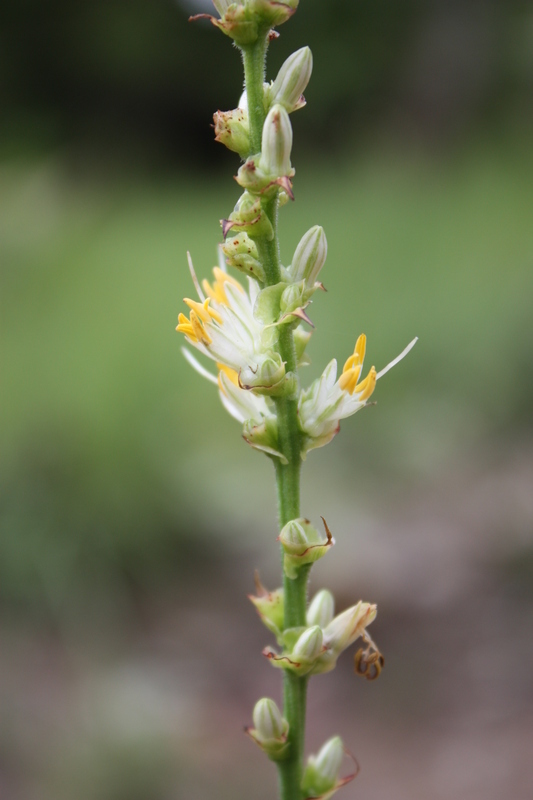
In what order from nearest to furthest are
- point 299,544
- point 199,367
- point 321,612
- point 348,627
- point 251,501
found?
point 299,544 < point 348,627 < point 321,612 < point 199,367 < point 251,501

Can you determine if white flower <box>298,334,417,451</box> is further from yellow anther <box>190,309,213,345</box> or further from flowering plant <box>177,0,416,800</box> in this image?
yellow anther <box>190,309,213,345</box>

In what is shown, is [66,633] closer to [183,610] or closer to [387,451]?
[183,610]

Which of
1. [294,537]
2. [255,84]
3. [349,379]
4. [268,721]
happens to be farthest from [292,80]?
[268,721]

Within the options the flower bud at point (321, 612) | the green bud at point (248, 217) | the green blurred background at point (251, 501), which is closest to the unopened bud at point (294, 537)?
the flower bud at point (321, 612)

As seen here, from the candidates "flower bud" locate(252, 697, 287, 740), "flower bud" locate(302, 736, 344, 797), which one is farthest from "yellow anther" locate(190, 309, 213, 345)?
"flower bud" locate(302, 736, 344, 797)

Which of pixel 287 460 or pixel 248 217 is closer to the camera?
pixel 248 217

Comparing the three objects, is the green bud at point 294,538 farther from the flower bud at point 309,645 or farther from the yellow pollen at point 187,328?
the yellow pollen at point 187,328

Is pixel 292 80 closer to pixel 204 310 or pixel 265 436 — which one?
pixel 204 310
